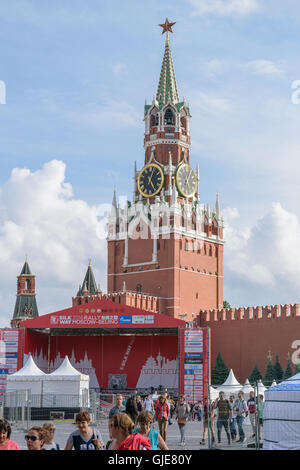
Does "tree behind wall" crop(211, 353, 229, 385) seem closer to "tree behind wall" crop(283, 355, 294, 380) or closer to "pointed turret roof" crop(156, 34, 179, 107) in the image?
"tree behind wall" crop(283, 355, 294, 380)

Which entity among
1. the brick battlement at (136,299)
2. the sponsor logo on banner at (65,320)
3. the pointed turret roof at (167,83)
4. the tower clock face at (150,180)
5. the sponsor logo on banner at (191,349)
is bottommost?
the sponsor logo on banner at (191,349)

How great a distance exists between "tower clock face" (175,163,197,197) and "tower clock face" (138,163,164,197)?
4.60ft

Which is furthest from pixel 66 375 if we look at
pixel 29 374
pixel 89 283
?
pixel 89 283

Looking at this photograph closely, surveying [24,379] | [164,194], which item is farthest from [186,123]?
[24,379]

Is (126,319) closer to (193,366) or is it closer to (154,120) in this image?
(193,366)

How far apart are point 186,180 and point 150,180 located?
2.95 metres

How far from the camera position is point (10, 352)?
38500 mm

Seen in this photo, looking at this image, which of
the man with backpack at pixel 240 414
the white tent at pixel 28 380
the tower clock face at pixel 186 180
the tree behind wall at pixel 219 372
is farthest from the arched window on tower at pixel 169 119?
the man with backpack at pixel 240 414

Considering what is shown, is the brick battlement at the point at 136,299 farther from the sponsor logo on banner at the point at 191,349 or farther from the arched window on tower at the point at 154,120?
the sponsor logo on banner at the point at 191,349

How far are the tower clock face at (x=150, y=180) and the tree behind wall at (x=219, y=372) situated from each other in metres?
17.3

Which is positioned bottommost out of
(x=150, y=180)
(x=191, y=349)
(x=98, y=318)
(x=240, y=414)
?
(x=240, y=414)

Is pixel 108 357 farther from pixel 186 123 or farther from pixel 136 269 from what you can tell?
pixel 186 123

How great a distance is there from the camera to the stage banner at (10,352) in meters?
38.2

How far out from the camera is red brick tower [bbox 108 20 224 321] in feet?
191
